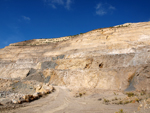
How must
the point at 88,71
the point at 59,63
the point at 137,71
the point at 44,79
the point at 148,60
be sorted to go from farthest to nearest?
the point at 59,63 → the point at 44,79 → the point at 88,71 → the point at 148,60 → the point at 137,71

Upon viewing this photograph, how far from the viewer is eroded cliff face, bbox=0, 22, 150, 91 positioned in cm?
1309

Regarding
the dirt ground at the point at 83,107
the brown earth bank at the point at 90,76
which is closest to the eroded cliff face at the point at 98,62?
the brown earth bank at the point at 90,76

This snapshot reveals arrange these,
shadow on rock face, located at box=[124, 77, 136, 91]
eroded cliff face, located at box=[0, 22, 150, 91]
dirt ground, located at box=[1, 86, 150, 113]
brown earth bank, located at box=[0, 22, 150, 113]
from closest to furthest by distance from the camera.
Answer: dirt ground, located at box=[1, 86, 150, 113] < brown earth bank, located at box=[0, 22, 150, 113] < shadow on rock face, located at box=[124, 77, 136, 91] < eroded cliff face, located at box=[0, 22, 150, 91]

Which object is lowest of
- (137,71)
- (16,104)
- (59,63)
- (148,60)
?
(16,104)

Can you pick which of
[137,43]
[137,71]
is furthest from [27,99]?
[137,43]

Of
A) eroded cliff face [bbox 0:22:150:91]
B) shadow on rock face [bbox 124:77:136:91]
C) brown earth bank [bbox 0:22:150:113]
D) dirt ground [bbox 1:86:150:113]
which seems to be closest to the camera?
dirt ground [bbox 1:86:150:113]

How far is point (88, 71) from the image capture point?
54.5ft

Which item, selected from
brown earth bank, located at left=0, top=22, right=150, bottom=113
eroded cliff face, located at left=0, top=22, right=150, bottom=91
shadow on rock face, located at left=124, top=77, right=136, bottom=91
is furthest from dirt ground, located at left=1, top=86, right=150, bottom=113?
eroded cliff face, located at left=0, top=22, right=150, bottom=91

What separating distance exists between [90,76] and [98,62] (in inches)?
145

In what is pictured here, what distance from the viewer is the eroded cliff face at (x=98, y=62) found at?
13.1 metres

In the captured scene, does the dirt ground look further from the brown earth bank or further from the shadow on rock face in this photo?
the shadow on rock face

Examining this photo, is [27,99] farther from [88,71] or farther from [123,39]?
[123,39]

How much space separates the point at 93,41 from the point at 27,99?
21.1 metres

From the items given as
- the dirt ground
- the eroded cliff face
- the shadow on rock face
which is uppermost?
the eroded cliff face
